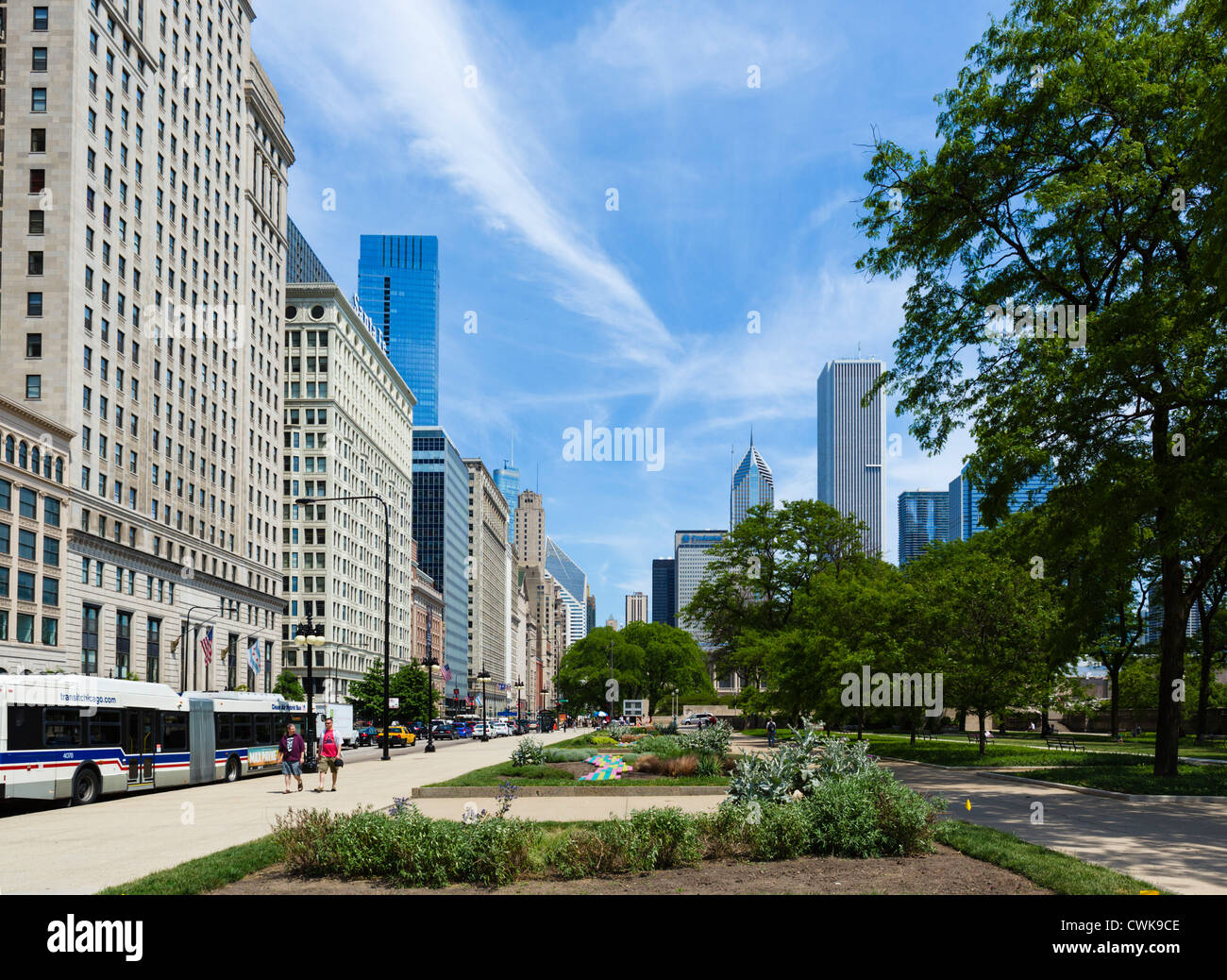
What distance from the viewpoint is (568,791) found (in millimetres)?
24375

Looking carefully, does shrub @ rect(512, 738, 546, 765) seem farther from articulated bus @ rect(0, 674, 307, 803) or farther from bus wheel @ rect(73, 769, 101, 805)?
bus wheel @ rect(73, 769, 101, 805)

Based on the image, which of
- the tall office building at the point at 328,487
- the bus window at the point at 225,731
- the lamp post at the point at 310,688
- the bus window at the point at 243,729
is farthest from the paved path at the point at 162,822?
the tall office building at the point at 328,487

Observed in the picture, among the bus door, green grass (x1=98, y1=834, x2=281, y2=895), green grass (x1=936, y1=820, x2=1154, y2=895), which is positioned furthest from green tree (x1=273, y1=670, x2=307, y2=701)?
green grass (x1=936, y1=820, x2=1154, y2=895)

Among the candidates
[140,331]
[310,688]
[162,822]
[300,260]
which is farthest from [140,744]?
[300,260]

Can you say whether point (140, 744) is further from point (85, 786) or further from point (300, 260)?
point (300, 260)

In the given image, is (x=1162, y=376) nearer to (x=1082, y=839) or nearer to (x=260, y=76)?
(x=1082, y=839)

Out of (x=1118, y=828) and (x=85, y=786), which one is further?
(x=85, y=786)

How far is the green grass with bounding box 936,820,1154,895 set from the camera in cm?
1053

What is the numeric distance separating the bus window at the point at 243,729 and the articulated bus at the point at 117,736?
0.03 meters

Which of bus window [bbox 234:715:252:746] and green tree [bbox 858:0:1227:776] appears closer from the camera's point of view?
green tree [bbox 858:0:1227:776]

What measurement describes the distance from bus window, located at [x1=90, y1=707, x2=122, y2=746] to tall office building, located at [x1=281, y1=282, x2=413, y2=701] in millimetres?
82915

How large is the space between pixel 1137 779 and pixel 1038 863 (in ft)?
47.9

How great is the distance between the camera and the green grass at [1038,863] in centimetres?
1053
